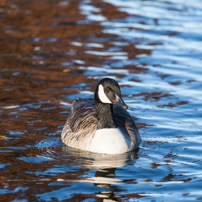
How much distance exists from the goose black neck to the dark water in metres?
0.78

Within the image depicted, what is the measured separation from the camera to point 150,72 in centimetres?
1812

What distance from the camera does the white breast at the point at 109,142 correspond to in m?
11.7

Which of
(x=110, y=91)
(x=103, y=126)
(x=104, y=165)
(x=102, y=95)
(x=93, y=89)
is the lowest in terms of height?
(x=104, y=165)

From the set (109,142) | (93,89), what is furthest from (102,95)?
(93,89)

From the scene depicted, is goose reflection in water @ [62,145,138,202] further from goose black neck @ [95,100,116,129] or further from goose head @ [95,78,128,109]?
Result: goose head @ [95,78,128,109]

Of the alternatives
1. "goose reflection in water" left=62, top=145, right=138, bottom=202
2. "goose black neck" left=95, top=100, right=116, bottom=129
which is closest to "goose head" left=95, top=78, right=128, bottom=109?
"goose black neck" left=95, top=100, right=116, bottom=129

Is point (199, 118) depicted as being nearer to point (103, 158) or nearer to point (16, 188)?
point (103, 158)

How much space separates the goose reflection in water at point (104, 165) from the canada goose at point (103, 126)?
0.13 metres

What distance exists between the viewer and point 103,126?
12.0m

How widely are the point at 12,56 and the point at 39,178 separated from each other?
35.9 feet

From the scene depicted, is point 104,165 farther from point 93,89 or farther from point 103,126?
point 93,89

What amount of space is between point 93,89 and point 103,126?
465cm

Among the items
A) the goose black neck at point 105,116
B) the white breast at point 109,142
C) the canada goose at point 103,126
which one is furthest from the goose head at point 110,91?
the white breast at point 109,142

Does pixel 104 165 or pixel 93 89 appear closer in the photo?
pixel 104 165
